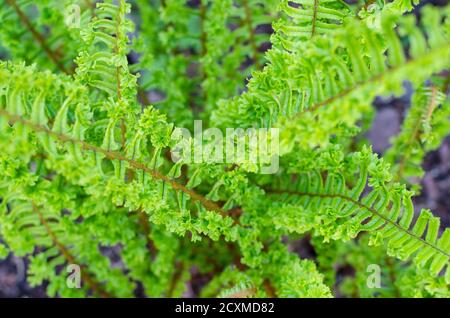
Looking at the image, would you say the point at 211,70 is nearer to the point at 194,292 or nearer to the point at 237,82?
the point at 237,82

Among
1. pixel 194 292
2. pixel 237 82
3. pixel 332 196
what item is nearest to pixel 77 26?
pixel 237 82

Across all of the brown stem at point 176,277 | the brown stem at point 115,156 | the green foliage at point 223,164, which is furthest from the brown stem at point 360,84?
the brown stem at point 176,277

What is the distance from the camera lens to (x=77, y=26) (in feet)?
6.66

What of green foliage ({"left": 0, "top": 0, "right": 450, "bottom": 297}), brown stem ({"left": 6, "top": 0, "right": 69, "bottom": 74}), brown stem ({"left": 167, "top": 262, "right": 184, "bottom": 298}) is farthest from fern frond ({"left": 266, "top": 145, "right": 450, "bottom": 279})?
brown stem ({"left": 6, "top": 0, "right": 69, "bottom": 74})

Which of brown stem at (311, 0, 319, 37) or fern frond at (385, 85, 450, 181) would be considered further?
fern frond at (385, 85, 450, 181)

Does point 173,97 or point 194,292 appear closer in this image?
point 173,97

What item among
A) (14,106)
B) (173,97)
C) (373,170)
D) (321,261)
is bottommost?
(321,261)

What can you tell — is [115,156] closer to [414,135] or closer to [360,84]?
[360,84]

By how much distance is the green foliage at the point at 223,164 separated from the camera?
60.0 inches

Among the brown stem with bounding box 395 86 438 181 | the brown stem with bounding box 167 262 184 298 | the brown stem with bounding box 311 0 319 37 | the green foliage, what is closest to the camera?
the green foliage

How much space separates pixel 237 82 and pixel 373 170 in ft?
3.43

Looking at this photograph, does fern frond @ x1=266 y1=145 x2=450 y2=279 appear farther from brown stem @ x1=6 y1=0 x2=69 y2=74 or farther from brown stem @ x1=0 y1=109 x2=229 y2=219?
brown stem @ x1=6 y1=0 x2=69 y2=74

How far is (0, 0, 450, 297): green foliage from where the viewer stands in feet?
5.00

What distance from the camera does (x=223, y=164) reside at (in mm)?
1966
